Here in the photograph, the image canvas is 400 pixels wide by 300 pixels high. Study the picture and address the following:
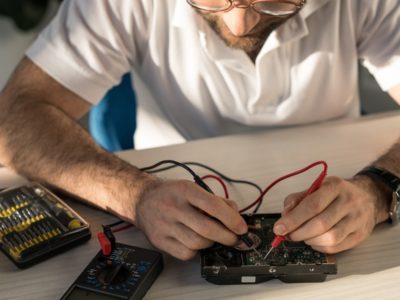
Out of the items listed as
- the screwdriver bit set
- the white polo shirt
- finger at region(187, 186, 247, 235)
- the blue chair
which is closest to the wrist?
finger at region(187, 186, 247, 235)

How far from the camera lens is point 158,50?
1217 millimetres

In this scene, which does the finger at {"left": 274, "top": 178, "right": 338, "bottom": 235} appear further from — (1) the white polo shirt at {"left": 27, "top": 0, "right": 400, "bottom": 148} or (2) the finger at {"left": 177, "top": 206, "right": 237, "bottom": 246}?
(1) the white polo shirt at {"left": 27, "top": 0, "right": 400, "bottom": 148}

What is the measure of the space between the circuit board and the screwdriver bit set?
0.76 ft

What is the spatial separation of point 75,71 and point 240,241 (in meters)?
0.56

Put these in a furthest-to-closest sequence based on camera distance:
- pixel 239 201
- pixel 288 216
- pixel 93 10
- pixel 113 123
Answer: pixel 113 123, pixel 93 10, pixel 239 201, pixel 288 216

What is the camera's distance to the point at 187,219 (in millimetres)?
812

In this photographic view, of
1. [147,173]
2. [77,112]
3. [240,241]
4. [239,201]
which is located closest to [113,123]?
[77,112]

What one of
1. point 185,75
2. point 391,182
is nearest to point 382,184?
point 391,182

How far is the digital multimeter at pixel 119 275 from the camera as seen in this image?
767 millimetres

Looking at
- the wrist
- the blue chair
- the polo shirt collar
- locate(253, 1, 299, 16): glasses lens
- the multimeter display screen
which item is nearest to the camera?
the multimeter display screen

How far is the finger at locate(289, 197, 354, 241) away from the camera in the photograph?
80cm

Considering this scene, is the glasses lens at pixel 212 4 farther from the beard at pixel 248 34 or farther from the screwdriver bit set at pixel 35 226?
the screwdriver bit set at pixel 35 226

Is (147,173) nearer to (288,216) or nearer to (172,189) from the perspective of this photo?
(172,189)

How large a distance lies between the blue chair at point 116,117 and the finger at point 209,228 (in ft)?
1.95
